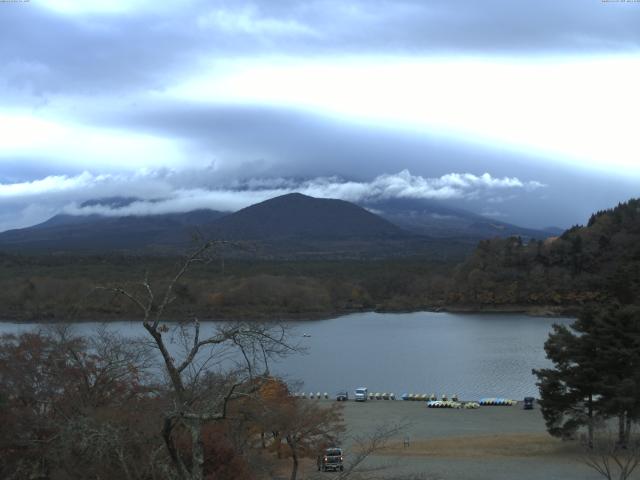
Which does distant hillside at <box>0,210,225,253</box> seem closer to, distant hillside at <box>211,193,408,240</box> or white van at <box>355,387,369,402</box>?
distant hillside at <box>211,193,408,240</box>

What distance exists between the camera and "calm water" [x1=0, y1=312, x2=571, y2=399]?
3188 centimetres

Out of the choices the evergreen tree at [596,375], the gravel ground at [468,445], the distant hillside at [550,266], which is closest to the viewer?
the gravel ground at [468,445]

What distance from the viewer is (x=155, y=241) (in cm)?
13875

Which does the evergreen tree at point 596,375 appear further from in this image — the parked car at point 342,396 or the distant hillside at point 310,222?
the distant hillside at point 310,222

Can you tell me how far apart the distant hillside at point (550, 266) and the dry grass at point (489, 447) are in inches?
1970

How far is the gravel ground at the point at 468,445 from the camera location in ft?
49.6

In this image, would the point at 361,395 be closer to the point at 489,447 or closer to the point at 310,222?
the point at 489,447

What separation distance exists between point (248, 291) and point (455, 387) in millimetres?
38168

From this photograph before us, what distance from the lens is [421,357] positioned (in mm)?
39594

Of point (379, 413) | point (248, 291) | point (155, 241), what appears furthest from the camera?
point (155, 241)

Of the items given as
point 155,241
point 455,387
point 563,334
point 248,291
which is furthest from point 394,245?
point 563,334

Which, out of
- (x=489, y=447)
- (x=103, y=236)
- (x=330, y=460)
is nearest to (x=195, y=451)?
(x=330, y=460)

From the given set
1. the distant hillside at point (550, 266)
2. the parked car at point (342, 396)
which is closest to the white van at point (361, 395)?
the parked car at point (342, 396)

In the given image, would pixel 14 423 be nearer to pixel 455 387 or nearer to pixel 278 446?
pixel 278 446
